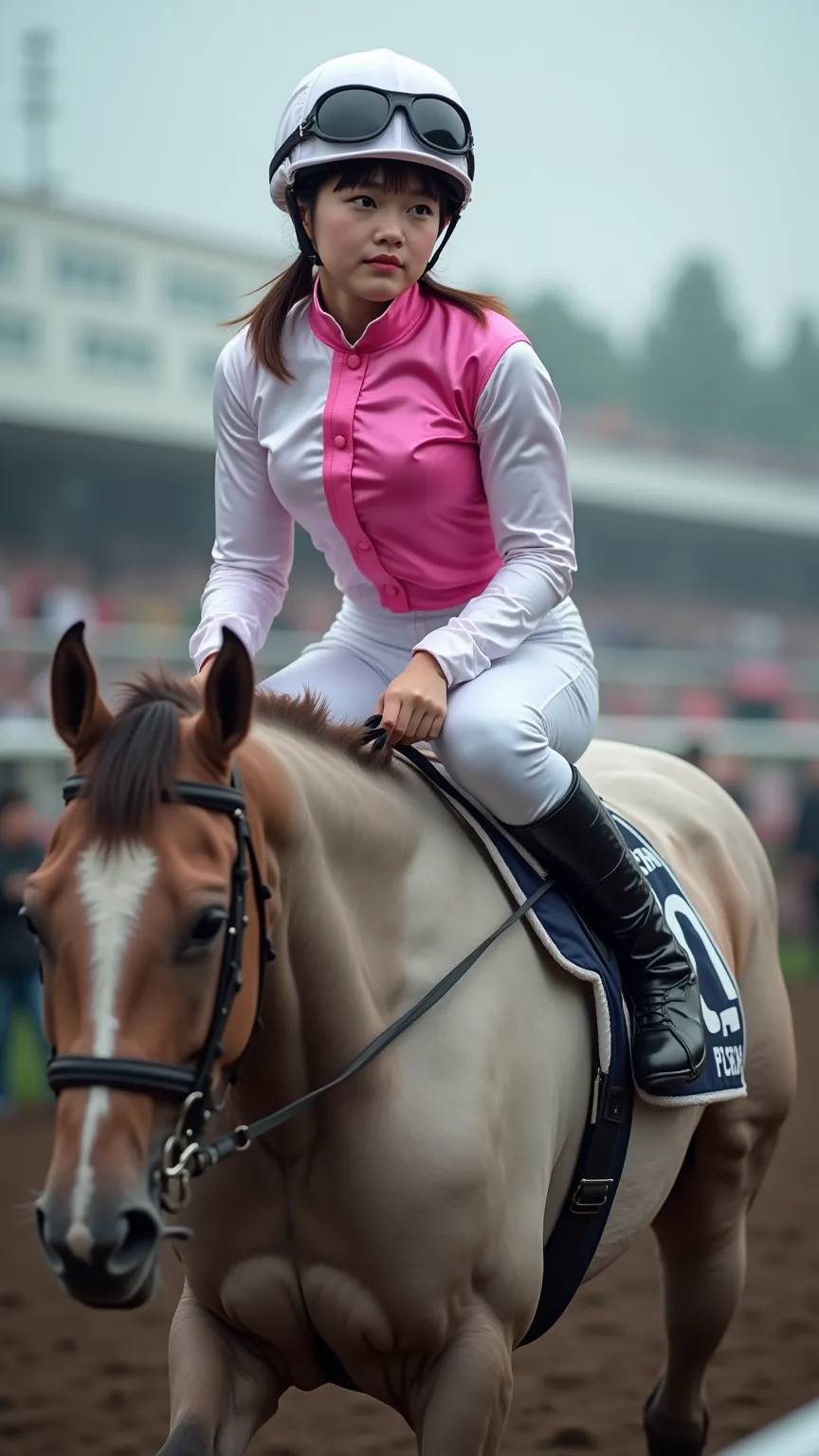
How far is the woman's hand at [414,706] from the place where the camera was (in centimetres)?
252

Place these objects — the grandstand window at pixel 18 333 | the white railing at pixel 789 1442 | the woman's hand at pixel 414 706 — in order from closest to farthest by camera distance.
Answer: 1. the white railing at pixel 789 1442
2. the woman's hand at pixel 414 706
3. the grandstand window at pixel 18 333

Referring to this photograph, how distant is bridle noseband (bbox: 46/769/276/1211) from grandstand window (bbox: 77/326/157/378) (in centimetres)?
2433

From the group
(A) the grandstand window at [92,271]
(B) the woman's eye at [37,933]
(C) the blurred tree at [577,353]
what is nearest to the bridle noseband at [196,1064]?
(B) the woman's eye at [37,933]

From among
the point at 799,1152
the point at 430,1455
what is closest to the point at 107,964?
the point at 430,1455

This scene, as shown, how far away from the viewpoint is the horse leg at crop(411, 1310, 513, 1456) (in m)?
2.33

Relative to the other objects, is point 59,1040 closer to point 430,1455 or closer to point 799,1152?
point 430,1455

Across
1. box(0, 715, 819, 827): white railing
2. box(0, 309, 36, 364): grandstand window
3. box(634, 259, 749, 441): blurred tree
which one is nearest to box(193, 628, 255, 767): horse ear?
box(0, 715, 819, 827): white railing

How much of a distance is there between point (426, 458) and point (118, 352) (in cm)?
2446

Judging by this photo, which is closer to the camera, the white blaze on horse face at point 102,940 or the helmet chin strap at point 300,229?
the white blaze on horse face at point 102,940

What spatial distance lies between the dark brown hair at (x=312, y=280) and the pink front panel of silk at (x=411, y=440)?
76mm

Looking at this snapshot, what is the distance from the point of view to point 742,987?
3.60m

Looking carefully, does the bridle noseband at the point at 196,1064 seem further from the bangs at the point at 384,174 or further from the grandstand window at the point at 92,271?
the grandstand window at the point at 92,271

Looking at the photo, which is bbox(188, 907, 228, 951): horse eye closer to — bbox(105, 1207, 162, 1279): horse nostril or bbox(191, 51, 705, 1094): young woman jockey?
bbox(105, 1207, 162, 1279): horse nostril

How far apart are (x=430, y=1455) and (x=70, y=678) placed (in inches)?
47.9
